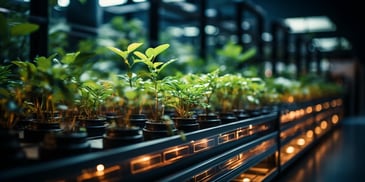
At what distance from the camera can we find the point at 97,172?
4.48 feet

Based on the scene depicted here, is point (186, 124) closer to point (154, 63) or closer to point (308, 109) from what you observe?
point (154, 63)

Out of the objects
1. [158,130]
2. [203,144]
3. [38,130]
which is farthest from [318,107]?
[38,130]

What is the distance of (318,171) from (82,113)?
10.0 feet

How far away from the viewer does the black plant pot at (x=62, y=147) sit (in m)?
1.30

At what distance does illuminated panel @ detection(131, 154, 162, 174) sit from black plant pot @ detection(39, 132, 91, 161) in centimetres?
22

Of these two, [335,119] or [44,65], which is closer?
[44,65]

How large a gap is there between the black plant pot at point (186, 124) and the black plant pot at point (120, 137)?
469 millimetres

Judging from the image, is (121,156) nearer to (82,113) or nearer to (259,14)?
(82,113)

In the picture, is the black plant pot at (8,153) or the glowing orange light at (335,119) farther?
the glowing orange light at (335,119)

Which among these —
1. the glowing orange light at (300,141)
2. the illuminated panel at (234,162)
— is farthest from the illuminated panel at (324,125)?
the illuminated panel at (234,162)

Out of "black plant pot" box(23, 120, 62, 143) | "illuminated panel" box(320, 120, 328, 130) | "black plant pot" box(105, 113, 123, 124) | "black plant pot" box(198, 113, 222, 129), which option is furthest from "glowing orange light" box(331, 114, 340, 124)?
"black plant pot" box(23, 120, 62, 143)

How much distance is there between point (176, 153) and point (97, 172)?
1.73 feet

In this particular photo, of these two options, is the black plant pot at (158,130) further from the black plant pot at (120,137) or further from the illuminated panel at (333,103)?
the illuminated panel at (333,103)

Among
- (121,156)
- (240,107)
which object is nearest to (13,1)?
(121,156)
